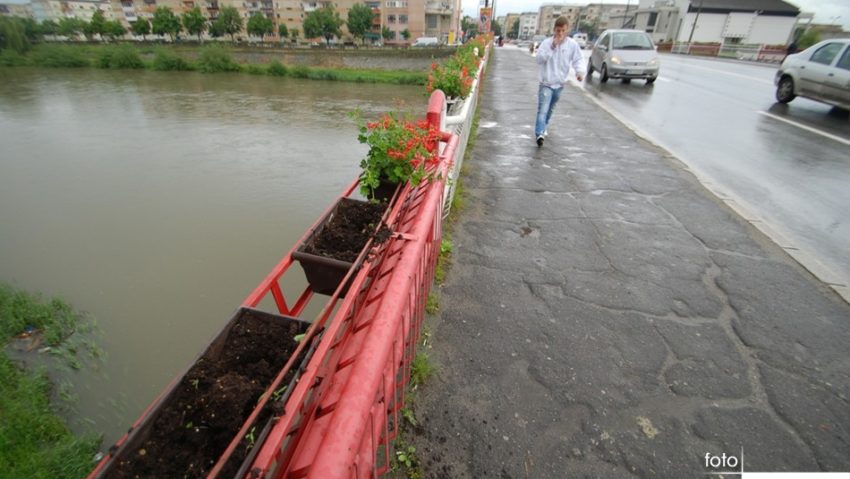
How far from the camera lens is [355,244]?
7.87 ft

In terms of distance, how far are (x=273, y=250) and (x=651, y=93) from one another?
36.3 feet

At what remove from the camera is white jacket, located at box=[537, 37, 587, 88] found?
553cm

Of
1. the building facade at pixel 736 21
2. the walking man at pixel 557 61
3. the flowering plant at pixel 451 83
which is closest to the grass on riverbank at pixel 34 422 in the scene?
the flowering plant at pixel 451 83

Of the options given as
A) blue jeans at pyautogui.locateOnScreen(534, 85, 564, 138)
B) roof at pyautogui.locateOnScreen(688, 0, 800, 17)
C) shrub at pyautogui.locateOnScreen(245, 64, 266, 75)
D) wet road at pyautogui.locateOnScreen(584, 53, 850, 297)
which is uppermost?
roof at pyautogui.locateOnScreen(688, 0, 800, 17)

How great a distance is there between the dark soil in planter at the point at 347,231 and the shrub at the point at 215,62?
1643 inches

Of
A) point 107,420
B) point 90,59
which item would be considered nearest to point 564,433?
point 107,420

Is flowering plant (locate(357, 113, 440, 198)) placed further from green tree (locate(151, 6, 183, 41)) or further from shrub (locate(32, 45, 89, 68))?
green tree (locate(151, 6, 183, 41))

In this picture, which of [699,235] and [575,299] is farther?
[699,235]

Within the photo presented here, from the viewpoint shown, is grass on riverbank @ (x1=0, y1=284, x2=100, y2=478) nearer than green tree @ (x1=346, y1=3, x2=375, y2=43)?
Yes

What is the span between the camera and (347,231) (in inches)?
101

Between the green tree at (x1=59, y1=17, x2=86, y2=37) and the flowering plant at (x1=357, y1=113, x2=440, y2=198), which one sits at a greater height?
the green tree at (x1=59, y1=17, x2=86, y2=37)

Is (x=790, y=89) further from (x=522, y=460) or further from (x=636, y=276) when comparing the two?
(x=522, y=460)

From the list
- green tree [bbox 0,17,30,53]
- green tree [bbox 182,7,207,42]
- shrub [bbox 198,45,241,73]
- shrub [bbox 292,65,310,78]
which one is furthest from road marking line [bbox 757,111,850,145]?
green tree [bbox 182,7,207,42]

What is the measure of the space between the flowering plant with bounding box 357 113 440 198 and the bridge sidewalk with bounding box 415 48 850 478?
0.93 metres
